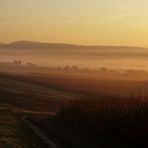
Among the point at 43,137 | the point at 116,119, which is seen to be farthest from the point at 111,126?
the point at 43,137

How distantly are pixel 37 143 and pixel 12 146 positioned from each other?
1413mm

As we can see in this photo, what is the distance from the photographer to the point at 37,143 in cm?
2416

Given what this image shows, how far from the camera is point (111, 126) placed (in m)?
26.5

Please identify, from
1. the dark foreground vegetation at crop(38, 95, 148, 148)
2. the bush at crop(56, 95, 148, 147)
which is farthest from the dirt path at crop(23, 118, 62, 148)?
the bush at crop(56, 95, 148, 147)

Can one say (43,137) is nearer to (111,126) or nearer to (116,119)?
(111,126)

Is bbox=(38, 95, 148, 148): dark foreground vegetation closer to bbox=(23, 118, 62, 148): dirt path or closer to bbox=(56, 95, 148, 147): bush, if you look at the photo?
bbox=(56, 95, 148, 147): bush

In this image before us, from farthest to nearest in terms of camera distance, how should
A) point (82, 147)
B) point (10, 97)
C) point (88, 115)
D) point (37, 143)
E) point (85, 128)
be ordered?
point (10, 97)
point (88, 115)
point (85, 128)
point (37, 143)
point (82, 147)

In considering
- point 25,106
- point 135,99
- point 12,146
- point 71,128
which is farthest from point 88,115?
point 25,106

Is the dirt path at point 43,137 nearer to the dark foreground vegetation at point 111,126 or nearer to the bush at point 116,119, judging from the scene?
the dark foreground vegetation at point 111,126

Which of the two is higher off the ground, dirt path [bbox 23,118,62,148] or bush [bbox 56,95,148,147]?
bush [bbox 56,95,148,147]

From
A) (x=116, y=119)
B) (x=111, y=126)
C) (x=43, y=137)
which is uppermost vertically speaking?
(x=116, y=119)

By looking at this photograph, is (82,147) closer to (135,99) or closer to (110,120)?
(110,120)

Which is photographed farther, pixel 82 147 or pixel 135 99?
pixel 135 99

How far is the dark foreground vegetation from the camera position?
75.8 feet
